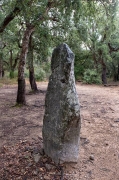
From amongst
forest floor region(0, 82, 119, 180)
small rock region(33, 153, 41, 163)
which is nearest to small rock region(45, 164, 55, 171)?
forest floor region(0, 82, 119, 180)

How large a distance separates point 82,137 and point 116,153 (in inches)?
36.4

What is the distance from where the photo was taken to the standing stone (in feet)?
10.5

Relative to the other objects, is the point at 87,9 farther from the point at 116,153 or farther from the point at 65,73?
the point at 116,153

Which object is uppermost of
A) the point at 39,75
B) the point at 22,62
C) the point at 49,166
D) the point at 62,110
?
the point at 22,62

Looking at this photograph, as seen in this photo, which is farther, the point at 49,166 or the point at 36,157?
the point at 36,157

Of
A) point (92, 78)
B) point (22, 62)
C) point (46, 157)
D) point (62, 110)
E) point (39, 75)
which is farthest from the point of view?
point (39, 75)

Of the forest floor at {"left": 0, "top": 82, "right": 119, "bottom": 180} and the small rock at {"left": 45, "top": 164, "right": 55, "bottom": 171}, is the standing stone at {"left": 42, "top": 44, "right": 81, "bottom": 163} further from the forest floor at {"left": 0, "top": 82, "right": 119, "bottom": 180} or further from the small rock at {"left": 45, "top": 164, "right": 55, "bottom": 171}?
the forest floor at {"left": 0, "top": 82, "right": 119, "bottom": 180}

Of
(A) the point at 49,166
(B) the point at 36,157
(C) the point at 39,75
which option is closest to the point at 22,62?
(B) the point at 36,157

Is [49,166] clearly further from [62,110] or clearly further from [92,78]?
[92,78]

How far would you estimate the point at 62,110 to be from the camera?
3.20m

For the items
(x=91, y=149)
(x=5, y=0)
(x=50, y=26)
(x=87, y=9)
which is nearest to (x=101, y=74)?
(x=50, y=26)

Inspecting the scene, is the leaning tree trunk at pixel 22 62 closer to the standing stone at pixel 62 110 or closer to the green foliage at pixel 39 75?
the standing stone at pixel 62 110

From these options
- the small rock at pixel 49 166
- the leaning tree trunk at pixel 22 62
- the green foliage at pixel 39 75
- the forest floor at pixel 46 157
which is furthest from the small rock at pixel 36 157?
the green foliage at pixel 39 75

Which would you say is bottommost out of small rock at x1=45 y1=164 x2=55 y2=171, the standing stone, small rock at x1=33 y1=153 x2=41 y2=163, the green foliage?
small rock at x1=45 y1=164 x2=55 y2=171
